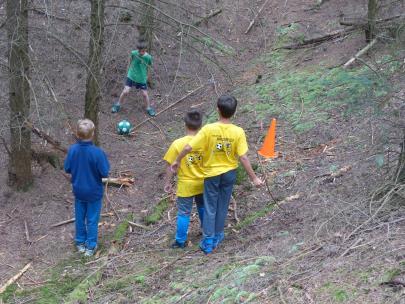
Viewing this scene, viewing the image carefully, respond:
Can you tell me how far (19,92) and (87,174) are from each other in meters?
2.03

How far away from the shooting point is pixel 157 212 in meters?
7.72

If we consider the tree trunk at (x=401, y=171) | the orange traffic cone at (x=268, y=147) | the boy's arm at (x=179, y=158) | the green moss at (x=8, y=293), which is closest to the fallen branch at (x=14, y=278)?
the green moss at (x=8, y=293)

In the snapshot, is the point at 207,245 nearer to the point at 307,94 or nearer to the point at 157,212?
the point at 157,212

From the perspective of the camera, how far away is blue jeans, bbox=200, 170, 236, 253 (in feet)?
19.6

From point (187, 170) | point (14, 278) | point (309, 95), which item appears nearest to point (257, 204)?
point (187, 170)

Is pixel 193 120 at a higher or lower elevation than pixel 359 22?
lower

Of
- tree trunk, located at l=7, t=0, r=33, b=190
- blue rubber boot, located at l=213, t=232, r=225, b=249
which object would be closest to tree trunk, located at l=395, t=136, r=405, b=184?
blue rubber boot, located at l=213, t=232, r=225, b=249

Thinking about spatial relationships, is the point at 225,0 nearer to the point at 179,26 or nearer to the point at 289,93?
the point at 289,93

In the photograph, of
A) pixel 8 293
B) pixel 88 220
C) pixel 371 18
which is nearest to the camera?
pixel 8 293

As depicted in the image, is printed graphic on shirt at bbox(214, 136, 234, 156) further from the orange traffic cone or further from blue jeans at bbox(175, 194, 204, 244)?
the orange traffic cone

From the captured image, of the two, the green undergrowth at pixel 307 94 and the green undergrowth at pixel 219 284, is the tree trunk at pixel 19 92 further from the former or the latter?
the green undergrowth at pixel 307 94

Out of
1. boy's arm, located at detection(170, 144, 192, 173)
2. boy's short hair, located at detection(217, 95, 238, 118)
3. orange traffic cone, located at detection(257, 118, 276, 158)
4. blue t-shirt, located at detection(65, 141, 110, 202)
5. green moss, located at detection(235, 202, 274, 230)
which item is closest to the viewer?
boy's short hair, located at detection(217, 95, 238, 118)

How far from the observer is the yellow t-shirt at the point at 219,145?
5812 millimetres

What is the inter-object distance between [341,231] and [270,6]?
471 inches
